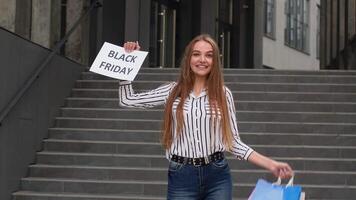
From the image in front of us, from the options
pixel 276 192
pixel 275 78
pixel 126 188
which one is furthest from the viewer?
pixel 275 78

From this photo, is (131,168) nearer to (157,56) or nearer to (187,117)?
(187,117)

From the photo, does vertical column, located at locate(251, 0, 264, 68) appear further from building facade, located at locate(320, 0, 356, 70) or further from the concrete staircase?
the concrete staircase

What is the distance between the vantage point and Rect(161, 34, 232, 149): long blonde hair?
3.86 metres

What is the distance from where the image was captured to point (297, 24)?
4409 centimetres

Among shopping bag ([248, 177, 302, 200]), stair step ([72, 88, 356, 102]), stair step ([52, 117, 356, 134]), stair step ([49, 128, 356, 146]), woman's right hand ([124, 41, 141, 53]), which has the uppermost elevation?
woman's right hand ([124, 41, 141, 53])

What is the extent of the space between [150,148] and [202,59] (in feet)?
18.0

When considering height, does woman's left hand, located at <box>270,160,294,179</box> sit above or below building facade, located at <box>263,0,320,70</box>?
below

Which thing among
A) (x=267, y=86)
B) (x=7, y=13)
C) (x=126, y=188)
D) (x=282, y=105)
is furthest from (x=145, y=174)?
(x=7, y=13)

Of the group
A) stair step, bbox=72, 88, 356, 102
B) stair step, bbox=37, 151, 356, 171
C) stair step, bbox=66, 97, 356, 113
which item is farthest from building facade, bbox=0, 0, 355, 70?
stair step, bbox=37, 151, 356, 171

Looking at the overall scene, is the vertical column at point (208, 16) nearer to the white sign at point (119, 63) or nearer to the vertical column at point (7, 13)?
the vertical column at point (7, 13)

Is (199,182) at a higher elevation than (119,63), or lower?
lower

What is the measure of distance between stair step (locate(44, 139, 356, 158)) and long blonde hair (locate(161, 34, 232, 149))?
17.6 ft

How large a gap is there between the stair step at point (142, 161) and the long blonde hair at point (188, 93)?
197 inches

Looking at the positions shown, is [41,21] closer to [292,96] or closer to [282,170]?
[292,96]
